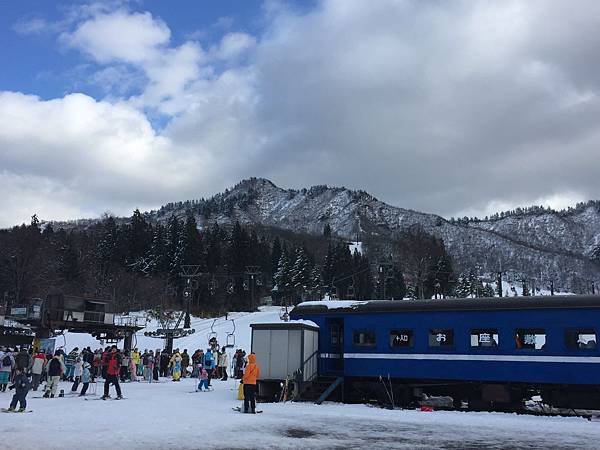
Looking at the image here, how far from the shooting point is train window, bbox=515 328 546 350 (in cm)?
1850

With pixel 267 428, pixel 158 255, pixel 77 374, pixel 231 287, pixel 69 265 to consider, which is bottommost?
pixel 267 428

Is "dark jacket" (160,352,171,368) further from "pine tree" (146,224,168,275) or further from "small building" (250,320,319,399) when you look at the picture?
"pine tree" (146,224,168,275)

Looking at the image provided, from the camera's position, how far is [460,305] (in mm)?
19750

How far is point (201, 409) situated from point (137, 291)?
65691 millimetres

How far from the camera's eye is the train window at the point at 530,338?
18.5 metres

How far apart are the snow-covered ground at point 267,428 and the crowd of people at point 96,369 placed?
0.83 meters

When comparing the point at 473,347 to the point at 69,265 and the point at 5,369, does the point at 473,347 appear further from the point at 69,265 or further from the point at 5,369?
the point at 69,265

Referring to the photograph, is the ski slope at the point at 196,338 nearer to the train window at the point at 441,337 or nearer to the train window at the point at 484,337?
the train window at the point at 441,337

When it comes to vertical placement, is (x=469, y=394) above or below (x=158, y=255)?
below

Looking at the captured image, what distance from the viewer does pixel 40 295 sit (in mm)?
70750

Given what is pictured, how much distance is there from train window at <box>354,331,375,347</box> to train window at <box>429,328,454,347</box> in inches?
83.3


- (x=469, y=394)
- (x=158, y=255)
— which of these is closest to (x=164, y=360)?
(x=469, y=394)

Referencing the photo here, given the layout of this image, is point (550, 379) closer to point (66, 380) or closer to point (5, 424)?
point (5, 424)

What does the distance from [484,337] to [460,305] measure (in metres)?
1.26
